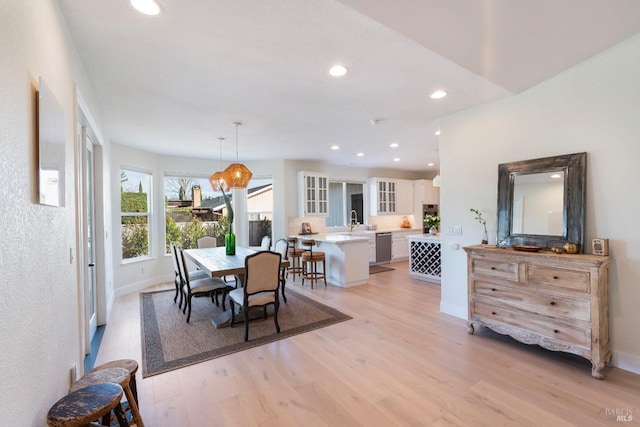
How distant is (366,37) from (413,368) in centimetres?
273

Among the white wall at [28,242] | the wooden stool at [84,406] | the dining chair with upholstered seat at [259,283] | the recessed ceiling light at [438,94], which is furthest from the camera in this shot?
the dining chair with upholstered seat at [259,283]

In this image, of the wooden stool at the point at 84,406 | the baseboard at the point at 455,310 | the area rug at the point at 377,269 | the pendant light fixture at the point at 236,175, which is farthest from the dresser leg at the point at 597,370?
the area rug at the point at 377,269

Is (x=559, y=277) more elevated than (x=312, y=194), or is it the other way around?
(x=312, y=194)

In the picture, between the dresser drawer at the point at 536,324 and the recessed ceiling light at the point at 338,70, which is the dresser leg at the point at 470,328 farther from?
the recessed ceiling light at the point at 338,70

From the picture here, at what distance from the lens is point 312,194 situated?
274 inches

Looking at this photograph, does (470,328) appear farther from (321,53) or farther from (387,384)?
(321,53)

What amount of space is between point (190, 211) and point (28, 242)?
209 inches

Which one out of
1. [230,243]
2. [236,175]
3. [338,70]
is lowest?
[230,243]

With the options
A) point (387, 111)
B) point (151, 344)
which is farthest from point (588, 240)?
point (151, 344)

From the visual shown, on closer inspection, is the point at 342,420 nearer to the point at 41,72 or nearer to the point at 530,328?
the point at 530,328

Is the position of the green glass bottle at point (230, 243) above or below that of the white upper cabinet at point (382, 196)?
below

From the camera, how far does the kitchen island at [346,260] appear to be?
5270mm

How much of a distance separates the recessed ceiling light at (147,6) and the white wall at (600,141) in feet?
11.2

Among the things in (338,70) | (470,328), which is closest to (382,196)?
(470,328)
